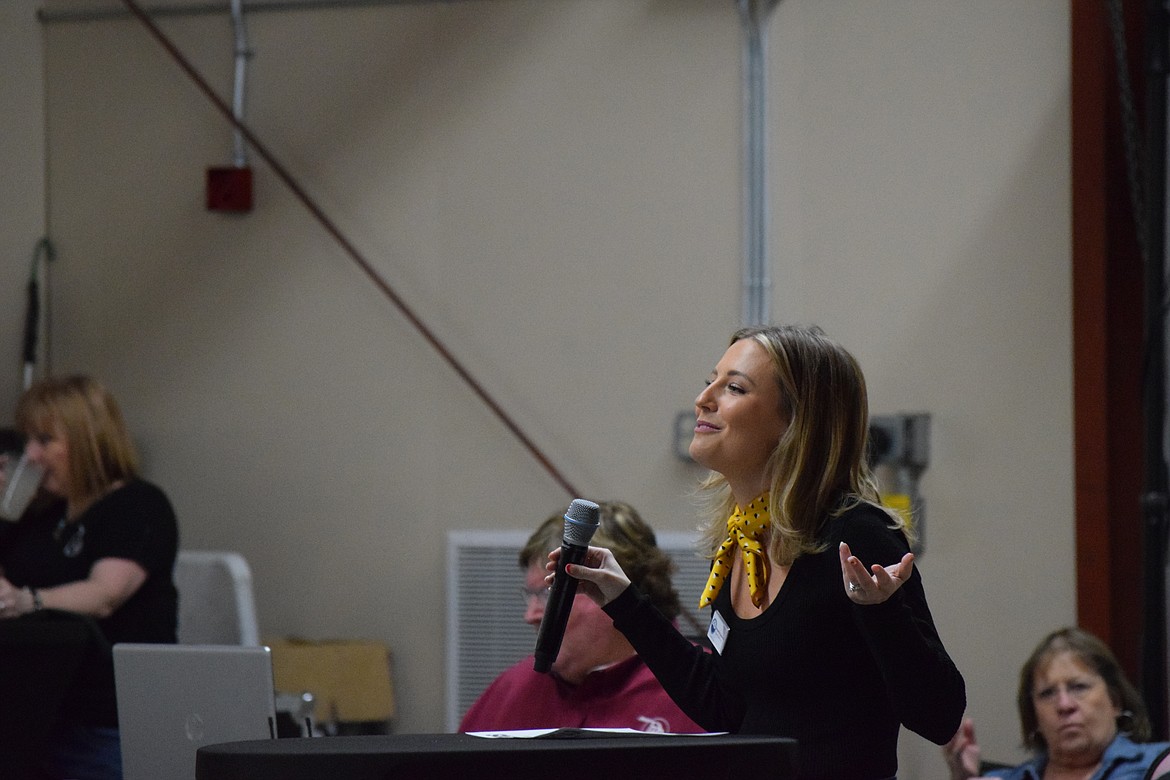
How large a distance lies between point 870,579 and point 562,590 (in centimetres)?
43

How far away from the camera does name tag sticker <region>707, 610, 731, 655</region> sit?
57.8 inches

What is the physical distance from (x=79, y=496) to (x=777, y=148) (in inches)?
76.3

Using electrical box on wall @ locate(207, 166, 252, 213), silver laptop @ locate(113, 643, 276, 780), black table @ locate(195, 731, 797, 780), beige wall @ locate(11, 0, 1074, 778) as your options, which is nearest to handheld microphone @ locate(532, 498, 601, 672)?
black table @ locate(195, 731, 797, 780)

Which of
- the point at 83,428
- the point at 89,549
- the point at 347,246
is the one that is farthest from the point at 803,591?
the point at 347,246

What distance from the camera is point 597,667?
7.16 feet

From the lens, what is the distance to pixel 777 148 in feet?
11.3

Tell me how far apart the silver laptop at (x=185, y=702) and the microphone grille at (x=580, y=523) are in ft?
1.64

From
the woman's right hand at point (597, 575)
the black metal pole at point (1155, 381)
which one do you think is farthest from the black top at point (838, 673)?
the black metal pole at point (1155, 381)

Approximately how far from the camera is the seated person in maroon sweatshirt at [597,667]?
6.98 ft

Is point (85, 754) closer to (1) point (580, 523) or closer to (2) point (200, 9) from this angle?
(1) point (580, 523)

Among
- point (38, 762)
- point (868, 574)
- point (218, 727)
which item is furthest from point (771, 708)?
point (38, 762)

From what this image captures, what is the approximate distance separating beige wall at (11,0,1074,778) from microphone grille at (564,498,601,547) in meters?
1.85

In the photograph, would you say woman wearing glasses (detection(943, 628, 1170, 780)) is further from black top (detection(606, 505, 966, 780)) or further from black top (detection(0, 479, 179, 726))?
black top (detection(0, 479, 179, 726))

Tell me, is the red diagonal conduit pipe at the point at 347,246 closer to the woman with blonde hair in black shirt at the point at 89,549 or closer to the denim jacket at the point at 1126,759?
the woman with blonde hair in black shirt at the point at 89,549
